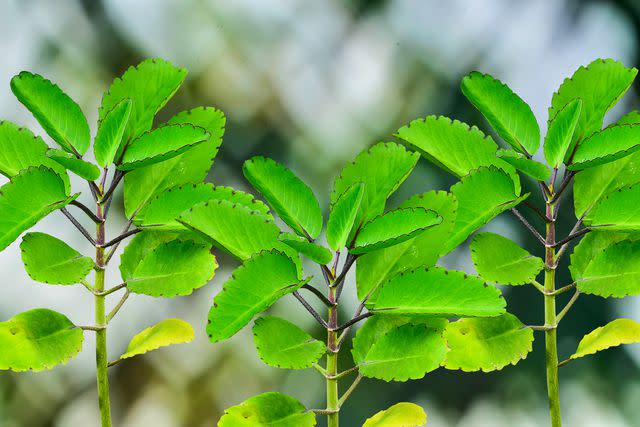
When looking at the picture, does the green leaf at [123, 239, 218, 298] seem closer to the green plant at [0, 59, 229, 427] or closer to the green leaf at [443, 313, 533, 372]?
the green plant at [0, 59, 229, 427]

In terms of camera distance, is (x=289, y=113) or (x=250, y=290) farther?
(x=289, y=113)

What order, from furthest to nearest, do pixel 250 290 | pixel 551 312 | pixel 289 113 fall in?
pixel 289 113 < pixel 551 312 < pixel 250 290

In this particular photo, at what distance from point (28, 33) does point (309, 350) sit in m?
0.41

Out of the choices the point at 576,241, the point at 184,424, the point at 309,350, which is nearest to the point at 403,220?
the point at 309,350

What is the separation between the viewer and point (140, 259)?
1.90 feet

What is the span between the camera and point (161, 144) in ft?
1.76

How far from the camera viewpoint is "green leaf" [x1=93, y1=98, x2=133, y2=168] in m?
0.54

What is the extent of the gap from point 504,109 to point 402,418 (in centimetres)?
23

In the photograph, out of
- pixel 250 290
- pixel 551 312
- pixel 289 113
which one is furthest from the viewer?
pixel 289 113

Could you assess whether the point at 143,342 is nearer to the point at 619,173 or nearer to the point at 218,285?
the point at 218,285

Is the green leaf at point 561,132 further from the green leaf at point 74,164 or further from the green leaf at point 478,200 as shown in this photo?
the green leaf at point 74,164

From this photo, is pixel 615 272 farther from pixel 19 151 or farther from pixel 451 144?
pixel 19 151

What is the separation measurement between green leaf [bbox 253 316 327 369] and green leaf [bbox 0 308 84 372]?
0.14 metres

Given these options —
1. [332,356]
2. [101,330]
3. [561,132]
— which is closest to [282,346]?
[332,356]
